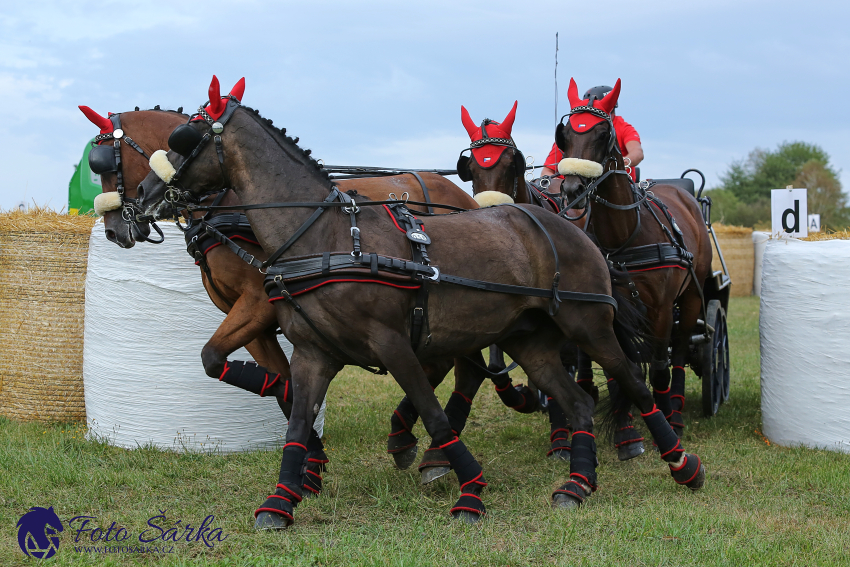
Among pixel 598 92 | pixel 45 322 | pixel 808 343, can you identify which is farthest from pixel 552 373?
pixel 45 322

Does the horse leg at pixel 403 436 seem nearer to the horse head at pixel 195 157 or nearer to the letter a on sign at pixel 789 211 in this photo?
the horse head at pixel 195 157

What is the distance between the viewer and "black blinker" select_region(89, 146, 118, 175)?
4434mm

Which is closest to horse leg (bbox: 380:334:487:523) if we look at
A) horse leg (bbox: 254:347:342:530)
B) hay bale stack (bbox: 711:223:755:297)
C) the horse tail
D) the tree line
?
horse leg (bbox: 254:347:342:530)

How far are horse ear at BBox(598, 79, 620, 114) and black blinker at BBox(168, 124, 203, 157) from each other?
2.67 meters

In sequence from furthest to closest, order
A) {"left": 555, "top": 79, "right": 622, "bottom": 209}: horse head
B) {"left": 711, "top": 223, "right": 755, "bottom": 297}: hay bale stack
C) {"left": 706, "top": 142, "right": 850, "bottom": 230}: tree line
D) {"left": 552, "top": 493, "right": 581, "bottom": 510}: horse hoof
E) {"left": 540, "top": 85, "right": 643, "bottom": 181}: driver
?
1. {"left": 706, "top": 142, "right": 850, "bottom": 230}: tree line
2. {"left": 711, "top": 223, "right": 755, "bottom": 297}: hay bale stack
3. {"left": 540, "top": 85, "right": 643, "bottom": 181}: driver
4. {"left": 555, "top": 79, "right": 622, "bottom": 209}: horse head
5. {"left": 552, "top": 493, "right": 581, "bottom": 510}: horse hoof

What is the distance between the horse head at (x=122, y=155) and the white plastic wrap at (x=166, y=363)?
3.21 feet

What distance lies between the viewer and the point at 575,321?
425 centimetres

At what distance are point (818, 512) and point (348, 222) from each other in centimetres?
A: 293

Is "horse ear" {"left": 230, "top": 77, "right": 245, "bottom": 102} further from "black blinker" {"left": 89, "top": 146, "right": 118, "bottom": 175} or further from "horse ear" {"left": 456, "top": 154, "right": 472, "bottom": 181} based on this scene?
"horse ear" {"left": 456, "top": 154, "right": 472, "bottom": 181}

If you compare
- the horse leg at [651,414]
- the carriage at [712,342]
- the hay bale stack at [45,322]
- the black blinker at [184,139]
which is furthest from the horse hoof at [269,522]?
the carriage at [712,342]

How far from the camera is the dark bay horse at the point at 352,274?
362cm

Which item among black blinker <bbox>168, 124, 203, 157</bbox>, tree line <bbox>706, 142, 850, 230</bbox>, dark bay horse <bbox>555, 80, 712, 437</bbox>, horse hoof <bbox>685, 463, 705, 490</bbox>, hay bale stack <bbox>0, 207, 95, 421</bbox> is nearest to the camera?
black blinker <bbox>168, 124, 203, 157</bbox>

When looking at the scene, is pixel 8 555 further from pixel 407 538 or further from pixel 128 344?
pixel 128 344

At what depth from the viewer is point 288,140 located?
12.6ft
